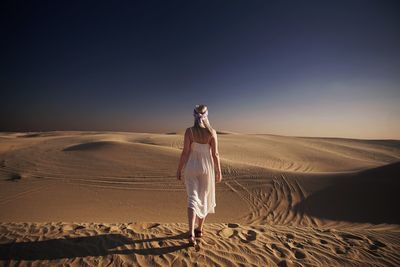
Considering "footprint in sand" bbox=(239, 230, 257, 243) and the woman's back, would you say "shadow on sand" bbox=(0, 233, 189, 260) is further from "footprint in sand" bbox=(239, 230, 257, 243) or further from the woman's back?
the woman's back

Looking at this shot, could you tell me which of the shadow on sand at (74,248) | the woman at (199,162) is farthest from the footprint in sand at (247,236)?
the shadow on sand at (74,248)

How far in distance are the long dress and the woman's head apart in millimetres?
324

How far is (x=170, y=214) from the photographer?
21.6 feet

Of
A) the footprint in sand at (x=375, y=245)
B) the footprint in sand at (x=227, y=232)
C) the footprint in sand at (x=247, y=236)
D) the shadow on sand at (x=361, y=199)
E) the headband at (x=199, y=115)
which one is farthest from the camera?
the shadow on sand at (x=361, y=199)

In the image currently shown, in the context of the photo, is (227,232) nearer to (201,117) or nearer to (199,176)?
(199,176)

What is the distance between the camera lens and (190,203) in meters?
3.62

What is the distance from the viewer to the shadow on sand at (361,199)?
6562 mm

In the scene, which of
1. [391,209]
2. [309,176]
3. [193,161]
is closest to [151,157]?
[309,176]

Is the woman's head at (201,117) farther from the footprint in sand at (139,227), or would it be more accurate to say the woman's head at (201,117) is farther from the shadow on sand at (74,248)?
the footprint in sand at (139,227)

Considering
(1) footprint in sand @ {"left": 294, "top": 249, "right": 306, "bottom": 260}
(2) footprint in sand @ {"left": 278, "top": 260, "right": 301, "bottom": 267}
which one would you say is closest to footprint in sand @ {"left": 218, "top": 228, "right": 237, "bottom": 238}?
(2) footprint in sand @ {"left": 278, "top": 260, "right": 301, "bottom": 267}

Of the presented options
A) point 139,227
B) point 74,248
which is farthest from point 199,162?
point 74,248

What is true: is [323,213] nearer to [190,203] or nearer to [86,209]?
[190,203]

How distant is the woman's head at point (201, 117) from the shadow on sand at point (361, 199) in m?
5.40

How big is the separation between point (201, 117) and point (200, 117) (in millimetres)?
18
